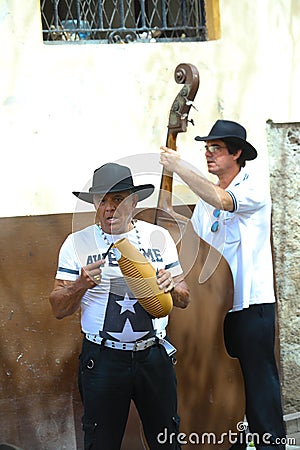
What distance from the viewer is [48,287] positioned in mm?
4473

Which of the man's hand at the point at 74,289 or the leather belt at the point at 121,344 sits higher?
the man's hand at the point at 74,289

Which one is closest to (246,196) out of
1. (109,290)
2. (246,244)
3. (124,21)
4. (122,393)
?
(246,244)

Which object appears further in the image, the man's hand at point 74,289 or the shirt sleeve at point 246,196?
the shirt sleeve at point 246,196

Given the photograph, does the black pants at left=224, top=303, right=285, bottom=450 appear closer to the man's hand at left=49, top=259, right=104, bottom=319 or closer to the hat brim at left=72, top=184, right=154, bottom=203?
the hat brim at left=72, top=184, right=154, bottom=203

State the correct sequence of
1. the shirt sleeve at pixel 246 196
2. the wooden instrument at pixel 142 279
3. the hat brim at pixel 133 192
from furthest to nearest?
the shirt sleeve at pixel 246 196, the hat brim at pixel 133 192, the wooden instrument at pixel 142 279

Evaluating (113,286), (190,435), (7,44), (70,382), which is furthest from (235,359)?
(7,44)

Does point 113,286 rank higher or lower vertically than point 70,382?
higher

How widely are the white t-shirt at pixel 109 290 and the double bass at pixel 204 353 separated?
558 mm

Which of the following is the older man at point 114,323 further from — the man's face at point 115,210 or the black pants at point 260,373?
the black pants at point 260,373

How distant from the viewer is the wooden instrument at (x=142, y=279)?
11.0 feet

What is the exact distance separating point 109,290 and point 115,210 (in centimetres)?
36

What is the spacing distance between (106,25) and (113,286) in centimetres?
232

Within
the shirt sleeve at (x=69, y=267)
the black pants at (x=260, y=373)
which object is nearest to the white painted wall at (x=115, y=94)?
the shirt sleeve at (x=69, y=267)

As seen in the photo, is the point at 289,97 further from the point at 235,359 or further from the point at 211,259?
the point at 235,359
